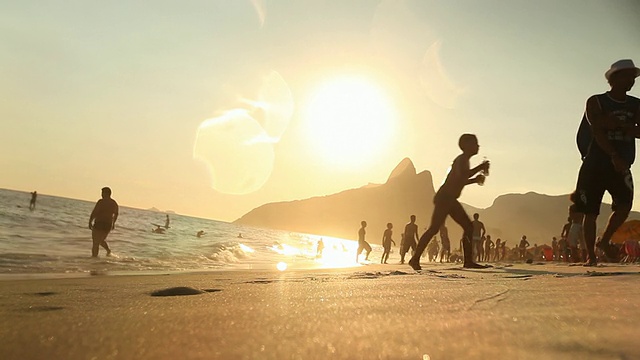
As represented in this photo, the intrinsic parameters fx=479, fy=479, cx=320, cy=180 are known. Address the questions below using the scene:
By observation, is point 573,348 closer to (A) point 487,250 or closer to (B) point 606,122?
(B) point 606,122

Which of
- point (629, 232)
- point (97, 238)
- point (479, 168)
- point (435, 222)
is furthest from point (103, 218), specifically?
point (629, 232)

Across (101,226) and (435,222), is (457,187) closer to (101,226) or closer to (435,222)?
(435,222)

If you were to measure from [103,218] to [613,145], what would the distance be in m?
11.6

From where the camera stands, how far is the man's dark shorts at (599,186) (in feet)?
16.9

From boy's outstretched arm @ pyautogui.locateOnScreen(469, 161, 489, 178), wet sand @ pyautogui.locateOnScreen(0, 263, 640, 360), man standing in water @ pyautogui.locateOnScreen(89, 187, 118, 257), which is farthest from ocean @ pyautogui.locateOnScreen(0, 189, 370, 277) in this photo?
wet sand @ pyautogui.locateOnScreen(0, 263, 640, 360)

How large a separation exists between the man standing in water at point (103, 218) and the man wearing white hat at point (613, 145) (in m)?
10.8

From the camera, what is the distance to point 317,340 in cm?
107

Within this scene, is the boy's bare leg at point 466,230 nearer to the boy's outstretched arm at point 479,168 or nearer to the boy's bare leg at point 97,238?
the boy's outstretched arm at point 479,168

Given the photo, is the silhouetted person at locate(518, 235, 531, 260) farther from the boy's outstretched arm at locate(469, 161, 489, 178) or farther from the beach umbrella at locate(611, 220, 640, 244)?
the boy's outstretched arm at locate(469, 161, 489, 178)

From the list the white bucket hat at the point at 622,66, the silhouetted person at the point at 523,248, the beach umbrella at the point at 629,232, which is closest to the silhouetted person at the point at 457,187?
the white bucket hat at the point at 622,66


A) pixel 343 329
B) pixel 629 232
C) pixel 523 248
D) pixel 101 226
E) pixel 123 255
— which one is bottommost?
pixel 123 255

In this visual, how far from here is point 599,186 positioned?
523cm

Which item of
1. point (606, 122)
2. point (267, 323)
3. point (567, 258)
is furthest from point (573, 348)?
point (567, 258)

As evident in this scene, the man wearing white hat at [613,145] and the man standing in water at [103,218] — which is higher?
the man wearing white hat at [613,145]
